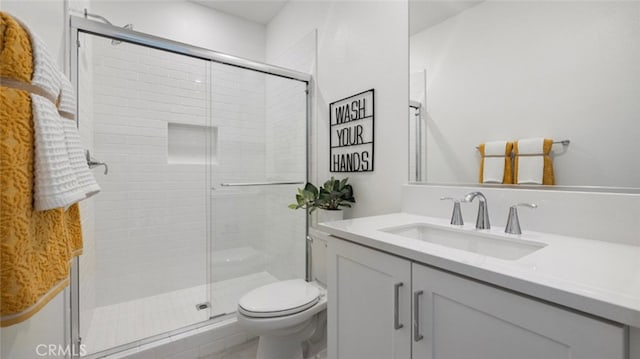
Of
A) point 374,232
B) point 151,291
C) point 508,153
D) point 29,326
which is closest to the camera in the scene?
point 29,326

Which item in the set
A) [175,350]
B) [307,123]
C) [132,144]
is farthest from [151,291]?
[307,123]

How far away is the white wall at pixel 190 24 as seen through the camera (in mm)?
2195

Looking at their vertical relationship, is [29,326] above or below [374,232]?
below

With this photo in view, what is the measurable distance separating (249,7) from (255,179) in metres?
1.66

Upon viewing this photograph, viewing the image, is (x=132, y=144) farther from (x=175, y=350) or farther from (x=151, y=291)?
(x=175, y=350)

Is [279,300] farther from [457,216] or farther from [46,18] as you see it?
[46,18]

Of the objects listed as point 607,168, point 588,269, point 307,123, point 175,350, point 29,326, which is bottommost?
point 175,350

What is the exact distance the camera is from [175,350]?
1.60 metres

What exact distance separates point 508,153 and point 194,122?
2104mm

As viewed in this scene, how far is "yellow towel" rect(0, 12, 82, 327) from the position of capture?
1.65 feet

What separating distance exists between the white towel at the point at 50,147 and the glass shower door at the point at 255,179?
1.34 m

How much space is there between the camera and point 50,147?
0.60m

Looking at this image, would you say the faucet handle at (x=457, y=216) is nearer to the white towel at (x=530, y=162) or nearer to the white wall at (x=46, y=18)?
the white towel at (x=530, y=162)

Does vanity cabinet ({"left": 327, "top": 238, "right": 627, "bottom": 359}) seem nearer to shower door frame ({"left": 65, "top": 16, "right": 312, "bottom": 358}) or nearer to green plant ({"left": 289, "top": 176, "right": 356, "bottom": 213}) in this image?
green plant ({"left": 289, "top": 176, "right": 356, "bottom": 213})
